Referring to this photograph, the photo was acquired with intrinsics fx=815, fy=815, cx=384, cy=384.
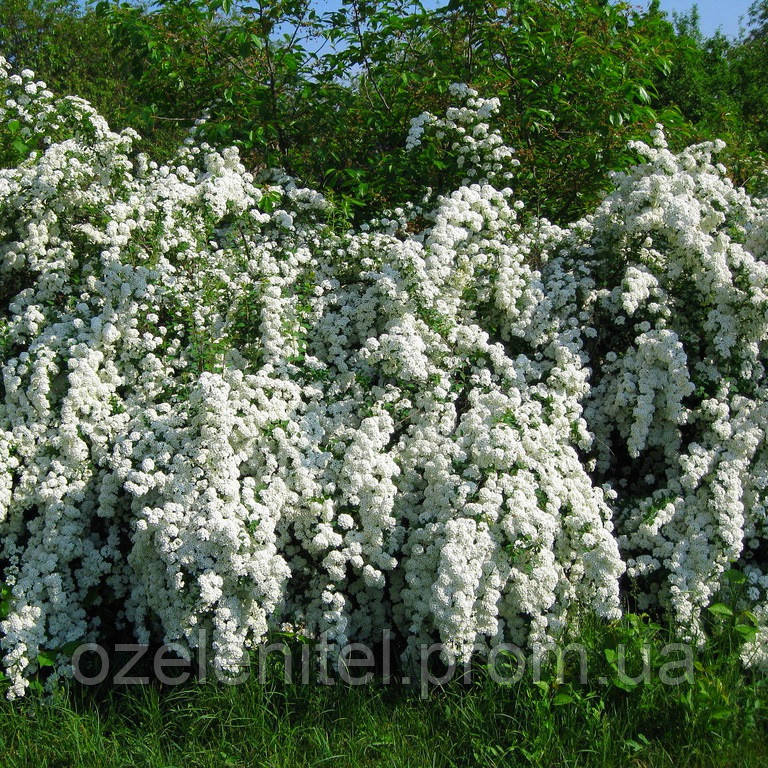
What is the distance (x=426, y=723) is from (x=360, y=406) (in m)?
1.80

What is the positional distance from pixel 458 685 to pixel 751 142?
8017mm

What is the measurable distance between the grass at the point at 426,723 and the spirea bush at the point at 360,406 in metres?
0.24

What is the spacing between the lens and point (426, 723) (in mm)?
4000

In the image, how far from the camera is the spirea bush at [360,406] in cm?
421

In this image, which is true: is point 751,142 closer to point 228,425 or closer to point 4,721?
point 228,425

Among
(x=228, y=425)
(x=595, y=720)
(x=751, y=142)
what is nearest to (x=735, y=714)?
(x=595, y=720)

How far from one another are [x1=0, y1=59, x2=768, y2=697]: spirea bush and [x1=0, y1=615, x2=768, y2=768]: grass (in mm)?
238

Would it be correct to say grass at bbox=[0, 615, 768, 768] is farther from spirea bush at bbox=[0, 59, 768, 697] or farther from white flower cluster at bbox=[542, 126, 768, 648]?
white flower cluster at bbox=[542, 126, 768, 648]

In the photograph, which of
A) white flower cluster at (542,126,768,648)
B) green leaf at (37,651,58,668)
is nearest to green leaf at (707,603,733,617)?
white flower cluster at (542,126,768,648)

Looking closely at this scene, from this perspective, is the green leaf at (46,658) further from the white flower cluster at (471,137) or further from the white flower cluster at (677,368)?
the white flower cluster at (471,137)

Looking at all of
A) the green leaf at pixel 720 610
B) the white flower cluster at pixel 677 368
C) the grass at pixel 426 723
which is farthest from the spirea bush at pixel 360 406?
the grass at pixel 426 723

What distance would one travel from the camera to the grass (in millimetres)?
3803

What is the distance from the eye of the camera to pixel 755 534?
183 inches

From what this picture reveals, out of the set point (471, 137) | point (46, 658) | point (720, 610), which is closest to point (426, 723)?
point (720, 610)
